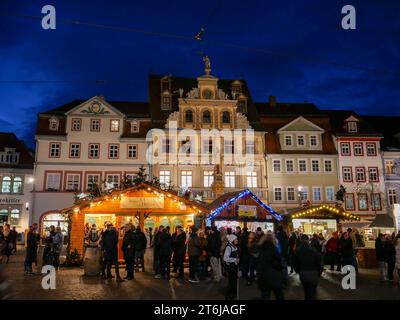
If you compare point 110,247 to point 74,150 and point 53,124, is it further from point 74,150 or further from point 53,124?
point 53,124

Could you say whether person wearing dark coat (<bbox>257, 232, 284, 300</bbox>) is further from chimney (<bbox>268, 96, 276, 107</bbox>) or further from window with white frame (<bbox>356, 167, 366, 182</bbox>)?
chimney (<bbox>268, 96, 276, 107</bbox>)

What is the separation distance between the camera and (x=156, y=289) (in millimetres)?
11367

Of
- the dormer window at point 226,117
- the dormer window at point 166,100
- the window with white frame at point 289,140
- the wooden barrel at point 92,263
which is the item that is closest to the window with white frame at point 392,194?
the window with white frame at point 289,140

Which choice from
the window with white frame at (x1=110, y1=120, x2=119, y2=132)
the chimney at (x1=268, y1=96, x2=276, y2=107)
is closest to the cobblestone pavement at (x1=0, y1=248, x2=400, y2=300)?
the window with white frame at (x1=110, y1=120, x2=119, y2=132)

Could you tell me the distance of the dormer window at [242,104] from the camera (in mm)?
37188

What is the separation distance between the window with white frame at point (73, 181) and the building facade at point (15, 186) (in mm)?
5572

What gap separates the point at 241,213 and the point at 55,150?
698 inches

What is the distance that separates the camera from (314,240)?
15469 mm

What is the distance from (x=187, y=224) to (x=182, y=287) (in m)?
9.43

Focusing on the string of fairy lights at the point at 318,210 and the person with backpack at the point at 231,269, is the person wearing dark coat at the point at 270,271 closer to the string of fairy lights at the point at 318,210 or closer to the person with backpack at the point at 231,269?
the person with backpack at the point at 231,269

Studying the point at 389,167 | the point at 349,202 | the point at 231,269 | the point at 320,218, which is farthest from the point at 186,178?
the point at 231,269

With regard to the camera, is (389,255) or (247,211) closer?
(389,255)
